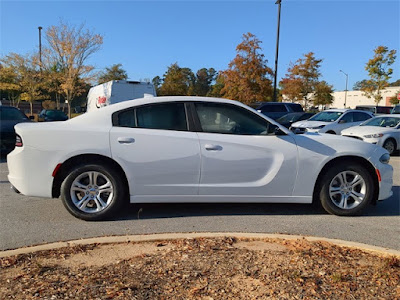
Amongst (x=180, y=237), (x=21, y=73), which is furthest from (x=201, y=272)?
(x=21, y=73)

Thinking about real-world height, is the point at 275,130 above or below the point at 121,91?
below

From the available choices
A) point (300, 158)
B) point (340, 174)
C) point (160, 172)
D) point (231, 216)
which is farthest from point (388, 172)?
point (160, 172)

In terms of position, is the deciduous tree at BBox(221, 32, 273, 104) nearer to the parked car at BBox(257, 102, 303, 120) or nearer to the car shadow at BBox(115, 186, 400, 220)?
the parked car at BBox(257, 102, 303, 120)

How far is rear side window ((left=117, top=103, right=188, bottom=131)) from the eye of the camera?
15.0ft

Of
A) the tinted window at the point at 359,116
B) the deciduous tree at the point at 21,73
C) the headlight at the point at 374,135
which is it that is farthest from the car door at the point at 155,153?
the deciduous tree at the point at 21,73

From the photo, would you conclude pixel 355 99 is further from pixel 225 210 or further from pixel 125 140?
pixel 125 140

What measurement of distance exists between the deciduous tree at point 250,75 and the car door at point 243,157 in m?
23.8

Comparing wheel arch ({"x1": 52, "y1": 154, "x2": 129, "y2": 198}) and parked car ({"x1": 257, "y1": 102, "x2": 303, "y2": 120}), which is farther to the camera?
parked car ({"x1": 257, "y1": 102, "x2": 303, "y2": 120})

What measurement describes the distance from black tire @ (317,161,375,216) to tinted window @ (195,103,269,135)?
41.7 inches

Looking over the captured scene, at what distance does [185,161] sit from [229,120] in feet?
2.73

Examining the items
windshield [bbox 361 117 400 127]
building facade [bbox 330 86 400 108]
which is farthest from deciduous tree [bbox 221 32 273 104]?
building facade [bbox 330 86 400 108]

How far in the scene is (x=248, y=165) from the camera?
4.55 metres

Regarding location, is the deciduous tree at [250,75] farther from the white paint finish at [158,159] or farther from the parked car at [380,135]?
the white paint finish at [158,159]

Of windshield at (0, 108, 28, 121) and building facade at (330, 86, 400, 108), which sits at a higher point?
building facade at (330, 86, 400, 108)
